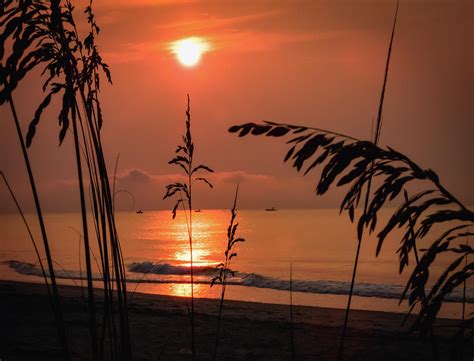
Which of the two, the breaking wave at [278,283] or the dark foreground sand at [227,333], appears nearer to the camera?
the dark foreground sand at [227,333]

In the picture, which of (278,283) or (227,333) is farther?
(278,283)

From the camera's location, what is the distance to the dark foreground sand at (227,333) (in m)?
7.18

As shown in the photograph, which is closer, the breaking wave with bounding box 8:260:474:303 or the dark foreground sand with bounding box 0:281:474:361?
the dark foreground sand with bounding box 0:281:474:361

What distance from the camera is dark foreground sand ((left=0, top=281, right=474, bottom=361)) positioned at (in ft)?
23.5

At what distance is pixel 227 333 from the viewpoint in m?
8.63

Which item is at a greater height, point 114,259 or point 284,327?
point 114,259

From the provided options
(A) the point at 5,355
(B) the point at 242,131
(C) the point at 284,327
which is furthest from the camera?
(C) the point at 284,327

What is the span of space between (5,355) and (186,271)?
54.1 ft

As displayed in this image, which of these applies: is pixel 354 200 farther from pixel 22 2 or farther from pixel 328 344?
pixel 328 344

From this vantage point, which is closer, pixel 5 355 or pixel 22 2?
pixel 22 2

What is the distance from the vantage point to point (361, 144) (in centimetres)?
180

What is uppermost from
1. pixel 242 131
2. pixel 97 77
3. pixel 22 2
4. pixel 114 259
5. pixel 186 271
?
pixel 22 2

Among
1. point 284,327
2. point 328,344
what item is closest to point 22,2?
point 328,344

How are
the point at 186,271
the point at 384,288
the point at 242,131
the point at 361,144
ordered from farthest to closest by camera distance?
the point at 186,271, the point at 384,288, the point at 361,144, the point at 242,131
